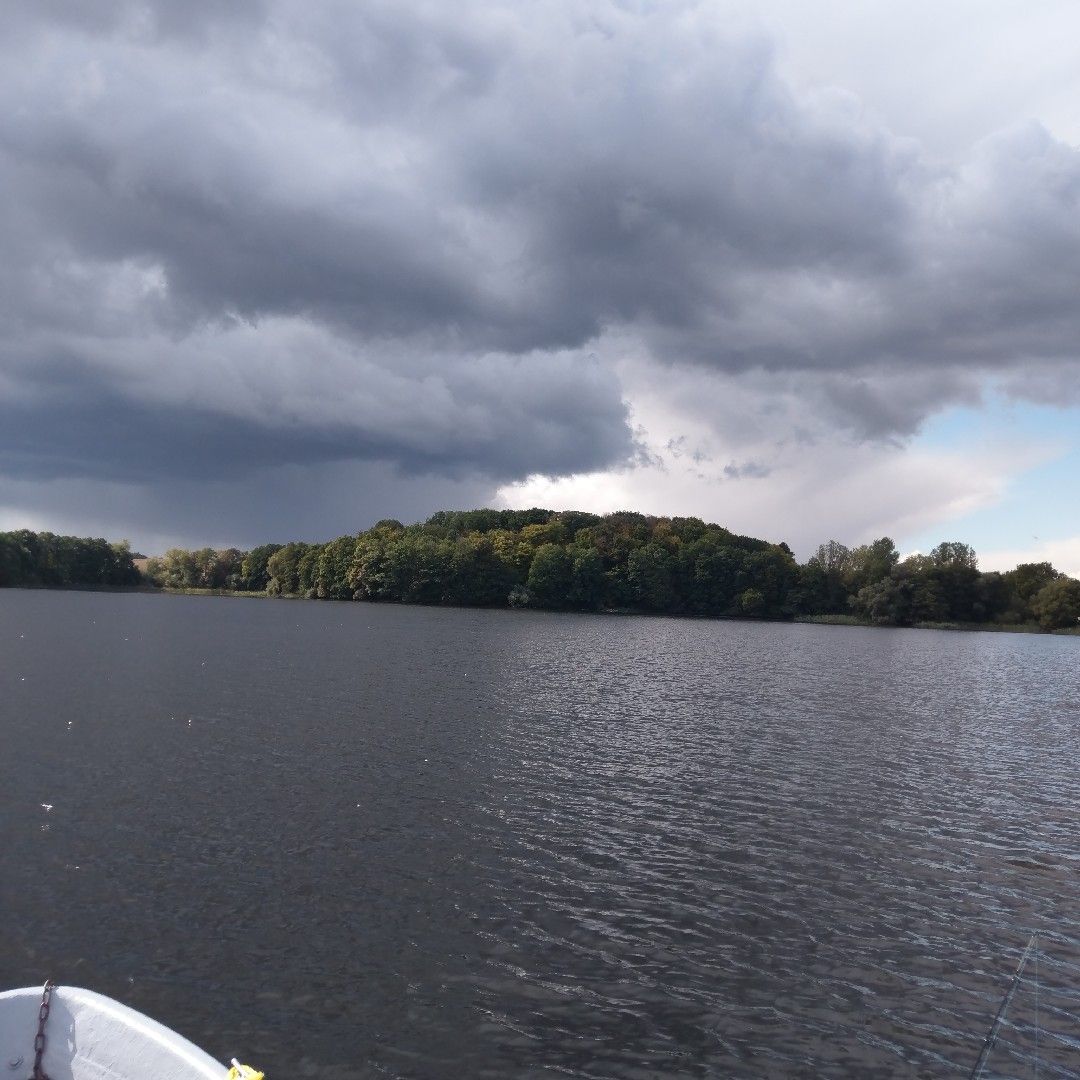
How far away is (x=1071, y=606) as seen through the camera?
199000 mm

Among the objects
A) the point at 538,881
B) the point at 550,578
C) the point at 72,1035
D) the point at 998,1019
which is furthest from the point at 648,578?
the point at 72,1035

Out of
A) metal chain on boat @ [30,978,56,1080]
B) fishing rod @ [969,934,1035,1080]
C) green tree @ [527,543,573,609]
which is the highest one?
green tree @ [527,543,573,609]

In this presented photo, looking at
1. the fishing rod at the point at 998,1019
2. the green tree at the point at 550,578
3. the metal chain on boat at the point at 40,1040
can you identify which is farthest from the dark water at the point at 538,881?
the green tree at the point at 550,578

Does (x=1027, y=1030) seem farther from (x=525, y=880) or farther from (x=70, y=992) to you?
(x=70, y=992)

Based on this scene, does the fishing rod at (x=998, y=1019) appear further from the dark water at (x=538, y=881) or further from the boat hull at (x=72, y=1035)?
the boat hull at (x=72, y=1035)

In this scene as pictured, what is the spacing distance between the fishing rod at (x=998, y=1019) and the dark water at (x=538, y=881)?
17cm

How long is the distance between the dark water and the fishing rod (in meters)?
0.17

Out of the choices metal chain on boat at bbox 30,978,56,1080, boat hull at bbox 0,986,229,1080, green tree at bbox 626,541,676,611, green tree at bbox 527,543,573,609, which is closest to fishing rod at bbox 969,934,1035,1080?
boat hull at bbox 0,986,229,1080

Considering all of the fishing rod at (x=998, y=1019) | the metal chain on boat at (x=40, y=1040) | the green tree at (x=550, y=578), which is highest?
the green tree at (x=550, y=578)

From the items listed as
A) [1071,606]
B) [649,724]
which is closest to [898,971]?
[649,724]

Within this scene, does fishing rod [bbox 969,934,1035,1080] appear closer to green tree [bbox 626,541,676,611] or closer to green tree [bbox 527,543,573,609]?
green tree [bbox 527,543,573,609]

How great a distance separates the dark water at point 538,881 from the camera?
522 inches

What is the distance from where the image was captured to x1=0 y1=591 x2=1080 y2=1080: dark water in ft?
43.5

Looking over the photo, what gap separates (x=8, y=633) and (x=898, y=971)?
3032 inches
